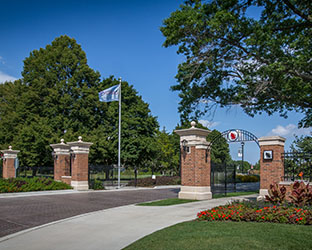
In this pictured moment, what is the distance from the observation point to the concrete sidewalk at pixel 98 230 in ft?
24.3

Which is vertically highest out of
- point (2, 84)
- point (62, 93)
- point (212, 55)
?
point (2, 84)

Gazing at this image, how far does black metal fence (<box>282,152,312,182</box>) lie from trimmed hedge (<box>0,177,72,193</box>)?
14.4 meters

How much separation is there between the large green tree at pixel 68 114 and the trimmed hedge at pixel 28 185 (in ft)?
30.2

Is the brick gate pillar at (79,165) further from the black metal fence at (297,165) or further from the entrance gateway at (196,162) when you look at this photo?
the black metal fence at (297,165)

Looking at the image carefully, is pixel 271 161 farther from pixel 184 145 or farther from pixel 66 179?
pixel 66 179

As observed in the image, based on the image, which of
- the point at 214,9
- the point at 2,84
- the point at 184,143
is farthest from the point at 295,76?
the point at 2,84

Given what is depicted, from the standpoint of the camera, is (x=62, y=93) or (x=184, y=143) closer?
(x=184, y=143)

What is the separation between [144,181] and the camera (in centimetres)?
2812

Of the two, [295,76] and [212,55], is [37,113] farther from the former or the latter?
[295,76]

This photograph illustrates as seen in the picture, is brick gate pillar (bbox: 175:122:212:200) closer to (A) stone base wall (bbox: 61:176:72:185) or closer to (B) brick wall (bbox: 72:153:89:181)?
(B) brick wall (bbox: 72:153:89:181)

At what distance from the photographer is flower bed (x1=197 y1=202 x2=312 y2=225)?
28.3 ft

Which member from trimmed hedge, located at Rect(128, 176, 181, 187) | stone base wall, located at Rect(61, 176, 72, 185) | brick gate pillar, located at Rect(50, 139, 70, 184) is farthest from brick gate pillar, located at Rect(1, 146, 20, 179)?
trimmed hedge, located at Rect(128, 176, 181, 187)

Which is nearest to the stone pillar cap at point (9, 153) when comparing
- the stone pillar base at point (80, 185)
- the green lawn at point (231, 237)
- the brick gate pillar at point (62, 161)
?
the brick gate pillar at point (62, 161)

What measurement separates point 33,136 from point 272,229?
2792cm
